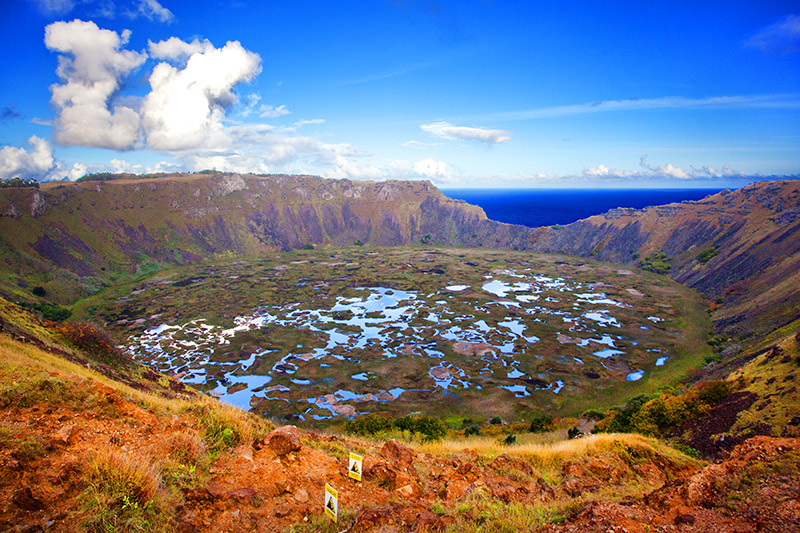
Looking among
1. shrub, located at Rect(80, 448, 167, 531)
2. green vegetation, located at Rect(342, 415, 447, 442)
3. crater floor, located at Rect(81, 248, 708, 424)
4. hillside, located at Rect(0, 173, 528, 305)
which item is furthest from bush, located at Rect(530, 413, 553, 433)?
hillside, located at Rect(0, 173, 528, 305)

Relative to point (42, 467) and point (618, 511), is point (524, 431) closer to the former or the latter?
point (618, 511)

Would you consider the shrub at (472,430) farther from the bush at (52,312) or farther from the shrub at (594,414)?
the bush at (52,312)

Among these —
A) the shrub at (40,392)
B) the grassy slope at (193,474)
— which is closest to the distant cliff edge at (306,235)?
the grassy slope at (193,474)

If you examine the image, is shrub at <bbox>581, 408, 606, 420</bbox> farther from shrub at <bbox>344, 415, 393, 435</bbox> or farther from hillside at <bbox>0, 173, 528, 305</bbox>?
hillside at <bbox>0, 173, 528, 305</bbox>

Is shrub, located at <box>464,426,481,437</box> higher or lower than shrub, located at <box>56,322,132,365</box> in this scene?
lower

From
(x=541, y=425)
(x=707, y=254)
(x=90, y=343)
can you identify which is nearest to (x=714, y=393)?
(x=541, y=425)

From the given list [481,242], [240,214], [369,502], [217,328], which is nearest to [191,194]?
[240,214]
